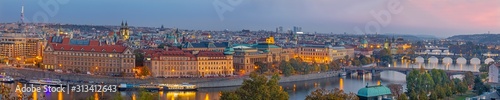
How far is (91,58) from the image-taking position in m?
23.9

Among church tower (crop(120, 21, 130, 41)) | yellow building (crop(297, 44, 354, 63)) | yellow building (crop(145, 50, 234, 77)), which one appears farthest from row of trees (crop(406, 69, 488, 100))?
church tower (crop(120, 21, 130, 41))

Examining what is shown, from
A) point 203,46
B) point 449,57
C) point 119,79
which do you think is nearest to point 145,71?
point 119,79

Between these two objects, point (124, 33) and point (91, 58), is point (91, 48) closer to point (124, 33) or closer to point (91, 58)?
point (91, 58)

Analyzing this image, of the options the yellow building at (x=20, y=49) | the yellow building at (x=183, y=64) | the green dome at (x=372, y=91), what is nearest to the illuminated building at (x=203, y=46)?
the yellow building at (x=183, y=64)

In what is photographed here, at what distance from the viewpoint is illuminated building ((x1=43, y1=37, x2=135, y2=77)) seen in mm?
23141

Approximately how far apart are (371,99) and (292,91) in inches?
382

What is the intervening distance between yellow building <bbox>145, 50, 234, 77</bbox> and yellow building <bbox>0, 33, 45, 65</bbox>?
779cm

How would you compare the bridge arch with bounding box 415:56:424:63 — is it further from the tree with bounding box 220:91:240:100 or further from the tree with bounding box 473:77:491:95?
the tree with bounding box 220:91:240:100

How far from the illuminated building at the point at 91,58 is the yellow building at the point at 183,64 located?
0.84 metres

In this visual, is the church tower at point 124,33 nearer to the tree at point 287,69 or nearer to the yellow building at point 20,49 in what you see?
the yellow building at point 20,49

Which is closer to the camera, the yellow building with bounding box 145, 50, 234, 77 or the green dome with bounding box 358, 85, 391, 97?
the green dome with bounding box 358, 85, 391, 97

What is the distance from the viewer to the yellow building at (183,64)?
74.5 feet

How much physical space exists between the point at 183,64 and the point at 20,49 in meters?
10.4

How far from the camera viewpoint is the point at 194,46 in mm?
29109
